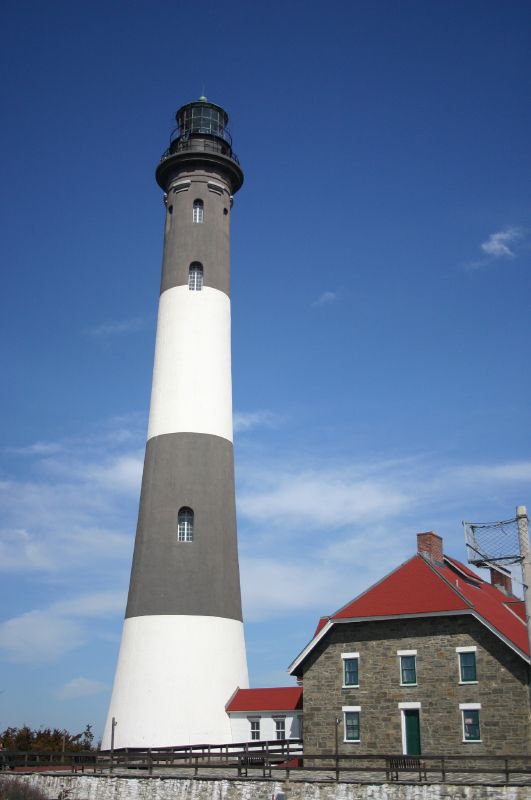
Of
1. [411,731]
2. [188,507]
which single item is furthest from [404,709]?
[188,507]

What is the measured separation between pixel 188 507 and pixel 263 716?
7.28m

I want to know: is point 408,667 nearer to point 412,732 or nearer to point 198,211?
point 412,732

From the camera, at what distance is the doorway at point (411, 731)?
80.6 ft

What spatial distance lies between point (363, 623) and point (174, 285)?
1422 centimetres

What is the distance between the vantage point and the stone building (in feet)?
77.8

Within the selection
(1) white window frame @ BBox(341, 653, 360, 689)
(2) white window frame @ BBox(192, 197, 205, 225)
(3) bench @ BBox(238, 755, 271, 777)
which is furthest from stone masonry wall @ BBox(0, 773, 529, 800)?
(2) white window frame @ BBox(192, 197, 205, 225)

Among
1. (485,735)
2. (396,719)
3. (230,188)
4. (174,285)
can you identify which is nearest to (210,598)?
(396,719)

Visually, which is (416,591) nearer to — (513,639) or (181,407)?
(513,639)

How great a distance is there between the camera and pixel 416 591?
86.6ft

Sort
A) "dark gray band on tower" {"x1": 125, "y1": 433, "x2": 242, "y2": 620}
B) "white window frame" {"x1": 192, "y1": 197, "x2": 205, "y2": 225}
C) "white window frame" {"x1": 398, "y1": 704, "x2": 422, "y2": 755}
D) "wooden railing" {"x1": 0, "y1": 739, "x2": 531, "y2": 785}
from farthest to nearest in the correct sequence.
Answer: "white window frame" {"x1": 192, "y1": 197, "x2": 205, "y2": 225} → "dark gray band on tower" {"x1": 125, "y1": 433, "x2": 242, "y2": 620} → "white window frame" {"x1": 398, "y1": 704, "x2": 422, "y2": 755} → "wooden railing" {"x1": 0, "y1": 739, "x2": 531, "y2": 785}

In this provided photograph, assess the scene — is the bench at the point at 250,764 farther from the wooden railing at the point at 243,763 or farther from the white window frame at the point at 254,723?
the white window frame at the point at 254,723

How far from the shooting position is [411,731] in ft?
81.5

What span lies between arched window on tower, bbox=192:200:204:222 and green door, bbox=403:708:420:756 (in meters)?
19.3

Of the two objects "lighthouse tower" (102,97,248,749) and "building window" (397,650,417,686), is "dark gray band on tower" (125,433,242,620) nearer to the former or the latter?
"lighthouse tower" (102,97,248,749)
